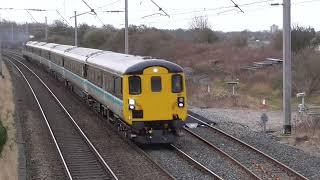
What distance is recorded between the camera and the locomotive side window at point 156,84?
17.8 metres

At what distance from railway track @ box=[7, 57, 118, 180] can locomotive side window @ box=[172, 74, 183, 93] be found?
323 cm

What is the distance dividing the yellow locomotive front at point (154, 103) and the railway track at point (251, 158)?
163 cm

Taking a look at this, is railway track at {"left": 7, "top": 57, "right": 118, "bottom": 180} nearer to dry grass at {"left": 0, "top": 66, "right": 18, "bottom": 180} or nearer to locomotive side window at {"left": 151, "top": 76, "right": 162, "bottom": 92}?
dry grass at {"left": 0, "top": 66, "right": 18, "bottom": 180}

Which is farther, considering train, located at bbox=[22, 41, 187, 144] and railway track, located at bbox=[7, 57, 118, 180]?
train, located at bbox=[22, 41, 187, 144]

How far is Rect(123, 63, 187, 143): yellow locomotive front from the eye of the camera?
1764 centimetres

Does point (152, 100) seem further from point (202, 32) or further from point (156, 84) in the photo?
point (202, 32)

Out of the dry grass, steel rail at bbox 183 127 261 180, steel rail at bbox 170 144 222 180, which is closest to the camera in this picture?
steel rail at bbox 170 144 222 180

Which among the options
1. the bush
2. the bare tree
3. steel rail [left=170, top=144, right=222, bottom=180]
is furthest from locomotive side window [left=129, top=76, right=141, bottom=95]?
the bare tree

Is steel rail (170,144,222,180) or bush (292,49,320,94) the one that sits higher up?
bush (292,49,320,94)

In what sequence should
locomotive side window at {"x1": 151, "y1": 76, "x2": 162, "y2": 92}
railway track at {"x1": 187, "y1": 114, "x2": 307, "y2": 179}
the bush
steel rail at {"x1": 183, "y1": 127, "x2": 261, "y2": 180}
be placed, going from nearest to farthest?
1. steel rail at {"x1": 183, "y1": 127, "x2": 261, "y2": 180}
2. railway track at {"x1": 187, "y1": 114, "x2": 307, "y2": 179}
3. locomotive side window at {"x1": 151, "y1": 76, "x2": 162, "y2": 92}
4. the bush

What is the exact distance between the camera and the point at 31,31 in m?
147

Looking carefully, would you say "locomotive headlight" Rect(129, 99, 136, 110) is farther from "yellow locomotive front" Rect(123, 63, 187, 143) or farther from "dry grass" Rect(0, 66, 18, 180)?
"dry grass" Rect(0, 66, 18, 180)

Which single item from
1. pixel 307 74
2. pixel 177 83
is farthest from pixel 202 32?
pixel 177 83

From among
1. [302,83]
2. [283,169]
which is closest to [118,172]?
[283,169]
